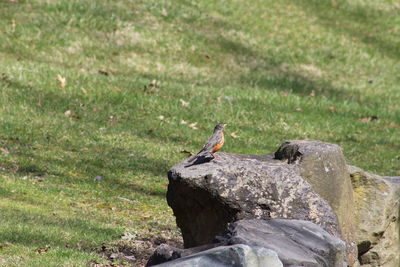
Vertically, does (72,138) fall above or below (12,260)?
below

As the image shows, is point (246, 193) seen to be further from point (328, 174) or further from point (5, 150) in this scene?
point (5, 150)

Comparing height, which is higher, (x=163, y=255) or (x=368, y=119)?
(x=163, y=255)

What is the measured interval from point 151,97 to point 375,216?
320 inches

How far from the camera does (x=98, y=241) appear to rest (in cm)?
774

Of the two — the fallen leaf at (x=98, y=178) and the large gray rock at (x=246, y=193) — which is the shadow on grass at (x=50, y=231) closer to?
the large gray rock at (x=246, y=193)

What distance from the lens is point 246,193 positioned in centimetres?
618

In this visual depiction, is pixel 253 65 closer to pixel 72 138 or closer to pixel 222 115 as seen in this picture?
pixel 222 115

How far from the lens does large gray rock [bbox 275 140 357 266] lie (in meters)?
7.03

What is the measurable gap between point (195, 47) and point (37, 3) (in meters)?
4.04

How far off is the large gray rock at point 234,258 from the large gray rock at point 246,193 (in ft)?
5.04

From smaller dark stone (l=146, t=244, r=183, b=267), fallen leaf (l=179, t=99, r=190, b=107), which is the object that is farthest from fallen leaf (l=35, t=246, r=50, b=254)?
fallen leaf (l=179, t=99, r=190, b=107)

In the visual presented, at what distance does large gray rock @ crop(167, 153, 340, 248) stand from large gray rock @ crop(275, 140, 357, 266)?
2.02 feet

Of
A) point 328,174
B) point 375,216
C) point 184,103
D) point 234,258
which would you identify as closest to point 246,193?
point 328,174

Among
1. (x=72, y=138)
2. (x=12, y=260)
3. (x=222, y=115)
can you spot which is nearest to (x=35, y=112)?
(x=72, y=138)
